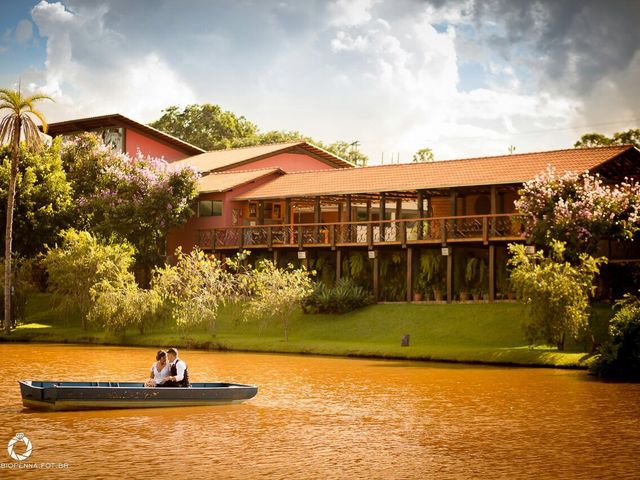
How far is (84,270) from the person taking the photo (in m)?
50.6

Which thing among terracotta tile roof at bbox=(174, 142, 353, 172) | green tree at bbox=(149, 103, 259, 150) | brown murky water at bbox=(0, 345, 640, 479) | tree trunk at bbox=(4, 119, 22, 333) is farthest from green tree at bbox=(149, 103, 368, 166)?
brown murky water at bbox=(0, 345, 640, 479)

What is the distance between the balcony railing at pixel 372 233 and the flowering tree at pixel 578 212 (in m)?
2.15

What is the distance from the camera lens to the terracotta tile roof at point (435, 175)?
154ft

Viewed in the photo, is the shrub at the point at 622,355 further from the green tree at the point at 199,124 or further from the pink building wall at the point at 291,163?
the green tree at the point at 199,124

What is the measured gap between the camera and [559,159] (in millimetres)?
48344

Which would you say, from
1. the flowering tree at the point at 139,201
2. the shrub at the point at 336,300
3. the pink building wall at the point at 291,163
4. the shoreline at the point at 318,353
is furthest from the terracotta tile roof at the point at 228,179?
the shoreline at the point at 318,353

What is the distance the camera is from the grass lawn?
37906 mm

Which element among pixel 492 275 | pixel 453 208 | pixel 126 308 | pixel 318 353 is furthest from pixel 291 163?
pixel 318 353

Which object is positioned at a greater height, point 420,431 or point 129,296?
point 129,296

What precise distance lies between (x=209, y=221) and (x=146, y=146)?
37.2 feet

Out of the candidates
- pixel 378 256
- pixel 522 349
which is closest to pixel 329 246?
pixel 378 256

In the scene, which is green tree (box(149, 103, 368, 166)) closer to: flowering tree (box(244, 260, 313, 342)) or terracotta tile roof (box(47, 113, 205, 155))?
terracotta tile roof (box(47, 113, 205, 155))

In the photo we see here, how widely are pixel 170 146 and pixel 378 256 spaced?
2532 centimetres

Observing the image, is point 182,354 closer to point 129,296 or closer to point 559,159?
point 129,296
